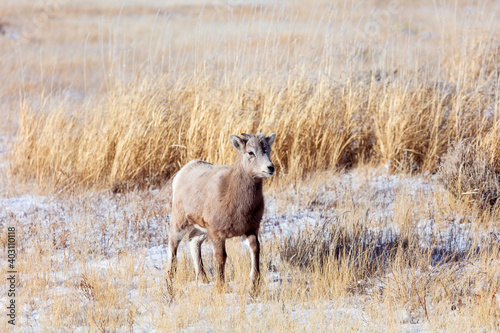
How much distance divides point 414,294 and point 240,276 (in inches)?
57.1

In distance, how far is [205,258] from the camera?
5512 millimetres

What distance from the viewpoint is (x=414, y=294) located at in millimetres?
4395

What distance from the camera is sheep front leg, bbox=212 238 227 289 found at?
4359mm

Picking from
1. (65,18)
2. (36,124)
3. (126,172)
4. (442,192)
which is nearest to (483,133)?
(442,192)

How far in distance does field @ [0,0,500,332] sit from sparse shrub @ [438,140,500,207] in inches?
0.8

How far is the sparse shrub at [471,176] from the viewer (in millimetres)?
6246

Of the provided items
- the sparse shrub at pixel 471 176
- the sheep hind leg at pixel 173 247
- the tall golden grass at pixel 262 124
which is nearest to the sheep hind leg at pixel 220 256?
the sheep hind leg at pixel 173 247

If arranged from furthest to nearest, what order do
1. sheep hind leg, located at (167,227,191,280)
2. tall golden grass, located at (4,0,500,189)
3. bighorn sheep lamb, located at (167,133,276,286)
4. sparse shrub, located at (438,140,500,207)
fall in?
tall golden grass, located at (4,0,500,189), sparse shrub, located at (438,140,500,207), sheep hind leg, located at (167,227,191,280), bighorn sheep lamb, located at (167,133,276,286)

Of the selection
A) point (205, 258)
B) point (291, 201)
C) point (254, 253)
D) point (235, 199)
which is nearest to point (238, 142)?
point (235, 199)

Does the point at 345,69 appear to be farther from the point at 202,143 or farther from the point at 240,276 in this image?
the point at 240,276

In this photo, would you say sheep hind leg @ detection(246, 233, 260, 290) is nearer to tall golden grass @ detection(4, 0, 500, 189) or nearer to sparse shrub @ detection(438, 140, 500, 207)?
sparse shrub @ detection(438, 140, 500, 207)

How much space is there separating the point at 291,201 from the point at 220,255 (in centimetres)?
272

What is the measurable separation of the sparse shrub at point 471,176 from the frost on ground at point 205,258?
0.25 metres

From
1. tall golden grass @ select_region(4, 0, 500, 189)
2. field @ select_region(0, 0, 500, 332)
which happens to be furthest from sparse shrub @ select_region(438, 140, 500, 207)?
tall golden grass @ select_region(4, 0, 500, 189)
